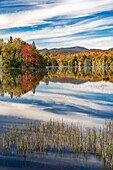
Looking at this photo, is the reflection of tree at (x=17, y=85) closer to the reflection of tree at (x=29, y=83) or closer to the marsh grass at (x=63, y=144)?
the reflection of tree at (x=29, y=83)

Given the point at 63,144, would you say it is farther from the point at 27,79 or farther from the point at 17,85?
the point at 27,79

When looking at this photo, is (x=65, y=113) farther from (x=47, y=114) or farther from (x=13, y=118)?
(x=13, y=118)

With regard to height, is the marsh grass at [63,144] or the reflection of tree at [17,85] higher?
the reflection of tree at [17,85]

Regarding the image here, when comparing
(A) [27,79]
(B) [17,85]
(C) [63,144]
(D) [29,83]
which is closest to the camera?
(C) [63,144]

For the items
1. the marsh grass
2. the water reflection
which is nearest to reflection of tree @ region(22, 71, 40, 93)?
the water reflection

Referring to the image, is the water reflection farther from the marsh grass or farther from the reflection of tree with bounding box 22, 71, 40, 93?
the marsh grass

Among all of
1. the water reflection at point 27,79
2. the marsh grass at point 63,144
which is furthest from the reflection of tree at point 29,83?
the marsh grass at point 63,144

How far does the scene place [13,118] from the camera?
1553cm

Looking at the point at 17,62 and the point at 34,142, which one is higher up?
the point at 17,62

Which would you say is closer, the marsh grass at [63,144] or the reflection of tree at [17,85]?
the marsh grass at [63,144]

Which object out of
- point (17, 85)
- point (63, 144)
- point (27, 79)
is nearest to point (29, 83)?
point (17, 85)

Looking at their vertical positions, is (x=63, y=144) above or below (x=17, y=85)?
below

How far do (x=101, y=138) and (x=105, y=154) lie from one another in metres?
1.66

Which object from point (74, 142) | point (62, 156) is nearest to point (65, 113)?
point (74, 142)
